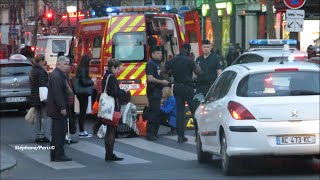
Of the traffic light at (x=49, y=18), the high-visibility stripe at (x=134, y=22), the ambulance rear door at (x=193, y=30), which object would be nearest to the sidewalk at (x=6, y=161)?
the high-visibility stripe at (x=134, y=22)

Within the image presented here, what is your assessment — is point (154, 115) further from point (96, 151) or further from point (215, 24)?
point (215, 24)

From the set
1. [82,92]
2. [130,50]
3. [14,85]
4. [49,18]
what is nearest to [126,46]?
[130,50]

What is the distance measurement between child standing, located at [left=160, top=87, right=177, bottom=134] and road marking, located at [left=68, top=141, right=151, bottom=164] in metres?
1.89

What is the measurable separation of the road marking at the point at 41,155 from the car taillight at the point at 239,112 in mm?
3102

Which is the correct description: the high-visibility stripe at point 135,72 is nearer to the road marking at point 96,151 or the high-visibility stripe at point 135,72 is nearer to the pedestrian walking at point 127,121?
the pedestrian walking at point 127,121

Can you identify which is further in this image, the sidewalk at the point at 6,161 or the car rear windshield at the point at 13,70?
the car rear windshield at the point at 13,70

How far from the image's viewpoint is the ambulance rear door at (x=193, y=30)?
23.3 meters

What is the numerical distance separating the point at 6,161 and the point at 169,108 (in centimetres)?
496

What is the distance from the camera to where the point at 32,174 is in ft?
40.5

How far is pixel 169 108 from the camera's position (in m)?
17.6

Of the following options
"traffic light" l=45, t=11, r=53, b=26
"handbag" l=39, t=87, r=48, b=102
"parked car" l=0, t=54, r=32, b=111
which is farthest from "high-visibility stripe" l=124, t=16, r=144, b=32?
"traffic light" l=45, t=11, r=53, b=26

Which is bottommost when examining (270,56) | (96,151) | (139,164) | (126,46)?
(96,151)

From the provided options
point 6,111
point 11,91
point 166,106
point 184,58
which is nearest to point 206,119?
point 184,58

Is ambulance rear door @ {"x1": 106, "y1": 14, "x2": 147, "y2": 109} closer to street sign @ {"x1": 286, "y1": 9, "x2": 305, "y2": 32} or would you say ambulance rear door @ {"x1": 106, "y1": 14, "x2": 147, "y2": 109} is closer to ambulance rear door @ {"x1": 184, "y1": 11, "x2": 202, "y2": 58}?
ambulance rear door @ {"x1": 184, "y1": 11, "x2": 202, "y2": 58}
